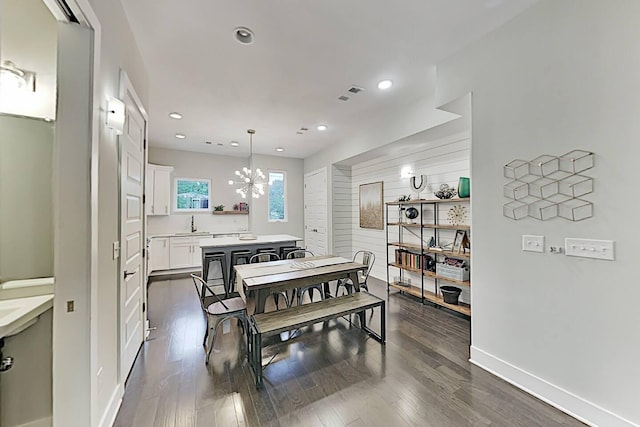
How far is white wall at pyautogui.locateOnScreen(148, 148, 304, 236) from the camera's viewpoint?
645 centimetres

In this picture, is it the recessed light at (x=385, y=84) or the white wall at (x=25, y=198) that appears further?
the recessed light at (x=385, y=84)

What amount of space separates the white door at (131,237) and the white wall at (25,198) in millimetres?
423

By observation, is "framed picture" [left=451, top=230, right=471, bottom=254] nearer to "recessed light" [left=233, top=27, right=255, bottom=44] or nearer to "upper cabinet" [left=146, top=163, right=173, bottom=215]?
"recessed light" [left=233, top=27, right=255, bottom=44]

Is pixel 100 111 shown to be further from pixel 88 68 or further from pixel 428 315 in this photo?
pixel 428 315

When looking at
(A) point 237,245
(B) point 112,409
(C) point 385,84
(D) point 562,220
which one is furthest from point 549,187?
(A) point 237,245

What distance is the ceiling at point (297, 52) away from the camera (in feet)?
6.76

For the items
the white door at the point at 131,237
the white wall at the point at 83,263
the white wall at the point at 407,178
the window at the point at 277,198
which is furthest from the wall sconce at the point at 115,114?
the window at the point at 277,198

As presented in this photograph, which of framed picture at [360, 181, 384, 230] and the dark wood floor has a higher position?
framed picture at [360, 181, 384, 230]

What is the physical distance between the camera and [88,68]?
142 centimetres

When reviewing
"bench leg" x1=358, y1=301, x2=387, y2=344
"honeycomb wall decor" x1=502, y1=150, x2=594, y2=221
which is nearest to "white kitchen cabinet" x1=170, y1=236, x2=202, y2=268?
"bench leg" x1=358, y1=301, x2=387, y2=344

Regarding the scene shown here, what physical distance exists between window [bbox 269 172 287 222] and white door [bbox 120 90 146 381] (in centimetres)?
424

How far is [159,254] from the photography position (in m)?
5.77

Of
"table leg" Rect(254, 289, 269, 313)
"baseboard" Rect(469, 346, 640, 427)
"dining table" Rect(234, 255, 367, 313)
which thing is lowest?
"baseboard" Rect(469, 346, 640, 427)

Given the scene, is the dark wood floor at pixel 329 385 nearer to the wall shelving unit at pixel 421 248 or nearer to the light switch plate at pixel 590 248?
the wall shelving unit at pixel 421 248
